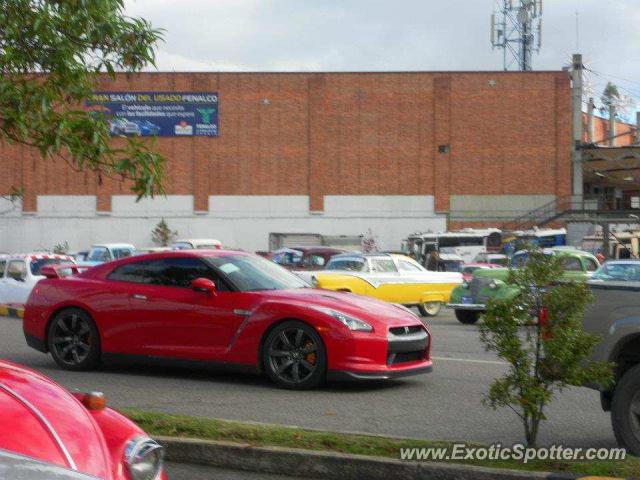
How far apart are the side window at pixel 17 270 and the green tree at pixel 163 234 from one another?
34328 millimetres

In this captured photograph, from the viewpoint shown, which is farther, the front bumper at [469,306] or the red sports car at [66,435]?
the front bumper at [469,306]

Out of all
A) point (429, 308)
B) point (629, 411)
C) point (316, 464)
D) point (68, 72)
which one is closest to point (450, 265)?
point (429, 308)

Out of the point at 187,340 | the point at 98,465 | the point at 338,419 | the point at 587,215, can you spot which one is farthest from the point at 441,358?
the point at 587,215

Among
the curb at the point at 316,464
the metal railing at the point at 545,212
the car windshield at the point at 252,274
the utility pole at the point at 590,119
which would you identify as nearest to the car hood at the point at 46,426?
the curb at the point at 316,464

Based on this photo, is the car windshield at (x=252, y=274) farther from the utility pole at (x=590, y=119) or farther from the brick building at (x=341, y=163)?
the utility pole at (x=590, y=119)

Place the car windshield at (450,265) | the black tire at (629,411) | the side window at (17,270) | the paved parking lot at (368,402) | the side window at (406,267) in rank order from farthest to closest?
the car windshield at (450,265) < the side window at (406,267) < the side window at (17,270) < the paved parking lot at (368,402) < the black tire at (629,411)

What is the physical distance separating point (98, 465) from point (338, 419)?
201 inches

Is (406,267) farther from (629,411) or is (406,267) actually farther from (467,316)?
(629,411)

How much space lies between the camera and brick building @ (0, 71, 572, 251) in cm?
5897

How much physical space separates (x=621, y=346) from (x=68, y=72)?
5.37 metres

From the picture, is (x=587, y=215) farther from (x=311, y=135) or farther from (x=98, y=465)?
(x=98, y=465)

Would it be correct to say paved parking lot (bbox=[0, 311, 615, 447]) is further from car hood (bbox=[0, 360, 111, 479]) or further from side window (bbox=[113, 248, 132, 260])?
side window (bbox=[113, 248, 132, 260])

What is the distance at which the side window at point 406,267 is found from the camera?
24.3 m

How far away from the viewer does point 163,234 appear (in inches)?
2291
